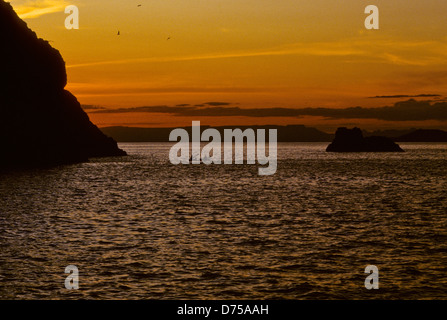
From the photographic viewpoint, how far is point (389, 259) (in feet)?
97.1

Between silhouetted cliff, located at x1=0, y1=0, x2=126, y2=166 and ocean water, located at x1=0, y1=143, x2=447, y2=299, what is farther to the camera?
silhouetted cliff, located at x1=0, y1=0, x2=126, y2=166

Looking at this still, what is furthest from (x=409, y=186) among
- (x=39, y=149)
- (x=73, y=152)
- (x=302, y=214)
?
(x=73, y=152)

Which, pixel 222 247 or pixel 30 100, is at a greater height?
pixel 30 100

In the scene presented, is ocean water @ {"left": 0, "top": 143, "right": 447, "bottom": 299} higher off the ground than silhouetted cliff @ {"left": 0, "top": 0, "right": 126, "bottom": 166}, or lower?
lower

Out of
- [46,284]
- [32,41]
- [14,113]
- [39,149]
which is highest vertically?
[32,41]

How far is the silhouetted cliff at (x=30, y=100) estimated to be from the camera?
449 ft

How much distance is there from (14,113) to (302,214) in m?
108

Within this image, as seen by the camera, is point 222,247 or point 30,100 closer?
point 222,247

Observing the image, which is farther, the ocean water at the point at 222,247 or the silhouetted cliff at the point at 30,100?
the silhouetted cliff at the point at 30,100

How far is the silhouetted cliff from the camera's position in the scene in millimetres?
136750

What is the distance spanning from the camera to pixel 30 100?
14600 centimetres

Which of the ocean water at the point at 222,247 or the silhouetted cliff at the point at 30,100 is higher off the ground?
the silhouetted cliff at the point at 30,100
